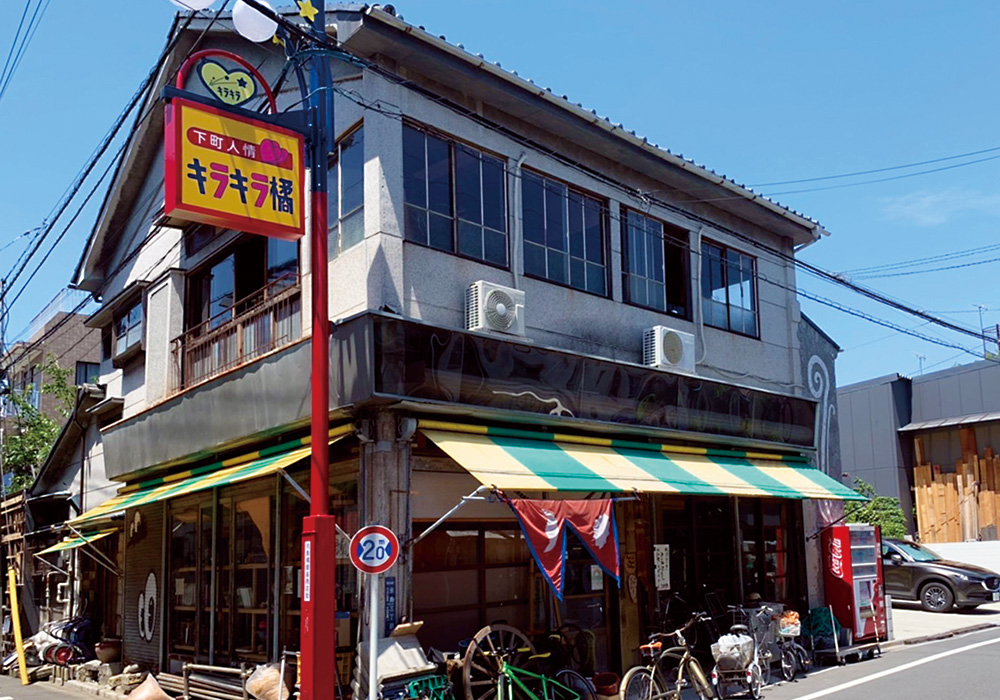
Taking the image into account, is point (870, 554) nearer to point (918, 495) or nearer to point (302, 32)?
point (302, 32)

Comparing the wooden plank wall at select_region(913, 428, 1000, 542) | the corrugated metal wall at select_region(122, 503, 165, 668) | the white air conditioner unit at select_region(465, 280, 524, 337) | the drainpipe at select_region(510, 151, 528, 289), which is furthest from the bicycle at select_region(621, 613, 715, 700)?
the wooden plank wall at select_region(913, 428, 1000, 542)

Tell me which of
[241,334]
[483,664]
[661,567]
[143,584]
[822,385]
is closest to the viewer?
[483,664]

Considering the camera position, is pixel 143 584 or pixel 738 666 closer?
pixel 738 666

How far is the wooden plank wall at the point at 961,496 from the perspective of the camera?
98.9 feet

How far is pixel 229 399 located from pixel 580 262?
582 cm

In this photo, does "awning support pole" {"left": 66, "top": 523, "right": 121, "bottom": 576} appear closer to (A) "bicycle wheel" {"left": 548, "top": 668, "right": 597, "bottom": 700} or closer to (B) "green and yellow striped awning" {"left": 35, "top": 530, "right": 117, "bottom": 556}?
(B) "green and yellow striped awning" {"left": 35, "top": 530, "right": 117, "bottom": 556}

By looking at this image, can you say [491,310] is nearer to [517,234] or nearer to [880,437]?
[517,234]

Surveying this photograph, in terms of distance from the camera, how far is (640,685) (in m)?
11.3

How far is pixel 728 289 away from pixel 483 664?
994 centimetres

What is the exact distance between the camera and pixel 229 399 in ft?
46.1

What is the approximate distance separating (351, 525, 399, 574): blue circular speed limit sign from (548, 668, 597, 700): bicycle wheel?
10.1ft

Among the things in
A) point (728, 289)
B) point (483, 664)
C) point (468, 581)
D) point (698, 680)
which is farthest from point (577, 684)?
point (728, 289)

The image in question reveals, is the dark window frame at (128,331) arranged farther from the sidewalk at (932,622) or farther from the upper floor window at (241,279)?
the sidewalk at (932,622)

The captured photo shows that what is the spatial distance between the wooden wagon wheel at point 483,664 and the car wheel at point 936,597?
15.9m
